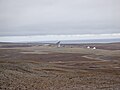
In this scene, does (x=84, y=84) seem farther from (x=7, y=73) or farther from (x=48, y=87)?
(x=7, y=73)

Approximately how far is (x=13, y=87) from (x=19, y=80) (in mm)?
2972

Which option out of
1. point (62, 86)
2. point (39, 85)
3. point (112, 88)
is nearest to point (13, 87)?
point (39, 85)

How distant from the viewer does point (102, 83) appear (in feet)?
75.1

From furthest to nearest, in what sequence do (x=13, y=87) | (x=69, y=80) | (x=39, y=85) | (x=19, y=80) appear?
(x=69, y=80), (x=19, y=80), (x=39, y=85), (x=13, y=87)

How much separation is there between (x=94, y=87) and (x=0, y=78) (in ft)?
27.0

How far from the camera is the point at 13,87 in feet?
65.0

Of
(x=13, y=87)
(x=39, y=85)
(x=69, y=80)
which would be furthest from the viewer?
(x=69, y=80)

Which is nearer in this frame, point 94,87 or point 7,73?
point 94,87

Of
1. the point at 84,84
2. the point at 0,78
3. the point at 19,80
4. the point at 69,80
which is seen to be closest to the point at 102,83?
the point at 84,84

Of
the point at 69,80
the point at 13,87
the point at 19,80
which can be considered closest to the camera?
the point at 13,87

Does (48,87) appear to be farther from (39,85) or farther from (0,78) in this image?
(0,78)

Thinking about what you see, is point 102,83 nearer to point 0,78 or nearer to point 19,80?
point 19,80

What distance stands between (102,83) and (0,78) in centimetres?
915

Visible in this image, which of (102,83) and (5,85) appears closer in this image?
(5,85)
